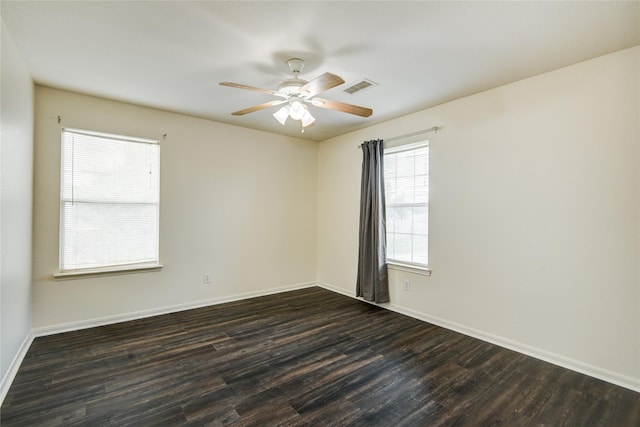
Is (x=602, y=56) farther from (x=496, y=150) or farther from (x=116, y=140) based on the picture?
(x=116, y=140)

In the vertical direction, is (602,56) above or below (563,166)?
above

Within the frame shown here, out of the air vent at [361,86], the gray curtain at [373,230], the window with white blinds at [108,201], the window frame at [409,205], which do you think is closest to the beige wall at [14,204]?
the window with white blinds at [108,201]

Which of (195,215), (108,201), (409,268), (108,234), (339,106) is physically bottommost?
(409,268)

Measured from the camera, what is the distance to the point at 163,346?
2922mm

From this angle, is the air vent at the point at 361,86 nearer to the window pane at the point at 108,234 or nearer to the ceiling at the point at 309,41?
the ceiling at the point at 309,41

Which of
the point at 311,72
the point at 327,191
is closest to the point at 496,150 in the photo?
the point at 311,72

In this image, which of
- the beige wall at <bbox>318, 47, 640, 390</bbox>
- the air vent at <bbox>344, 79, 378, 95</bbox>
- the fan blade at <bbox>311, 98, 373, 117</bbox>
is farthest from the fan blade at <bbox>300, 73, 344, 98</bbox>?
the beige wall at <bbox>318, 47, 640, 390</bbox>

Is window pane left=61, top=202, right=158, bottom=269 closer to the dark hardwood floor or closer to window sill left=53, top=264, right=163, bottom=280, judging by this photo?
window sill left=53, top=264, right=163, bottom=280

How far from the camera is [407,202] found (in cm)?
398

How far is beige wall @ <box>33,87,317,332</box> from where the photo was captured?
3146mm

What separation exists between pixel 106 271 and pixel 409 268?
3.54 metres

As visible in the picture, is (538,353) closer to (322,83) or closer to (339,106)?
(339,106)

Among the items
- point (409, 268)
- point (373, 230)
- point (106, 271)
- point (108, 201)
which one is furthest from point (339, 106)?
point (106, 271)

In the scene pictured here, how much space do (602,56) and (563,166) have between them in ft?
2.88
